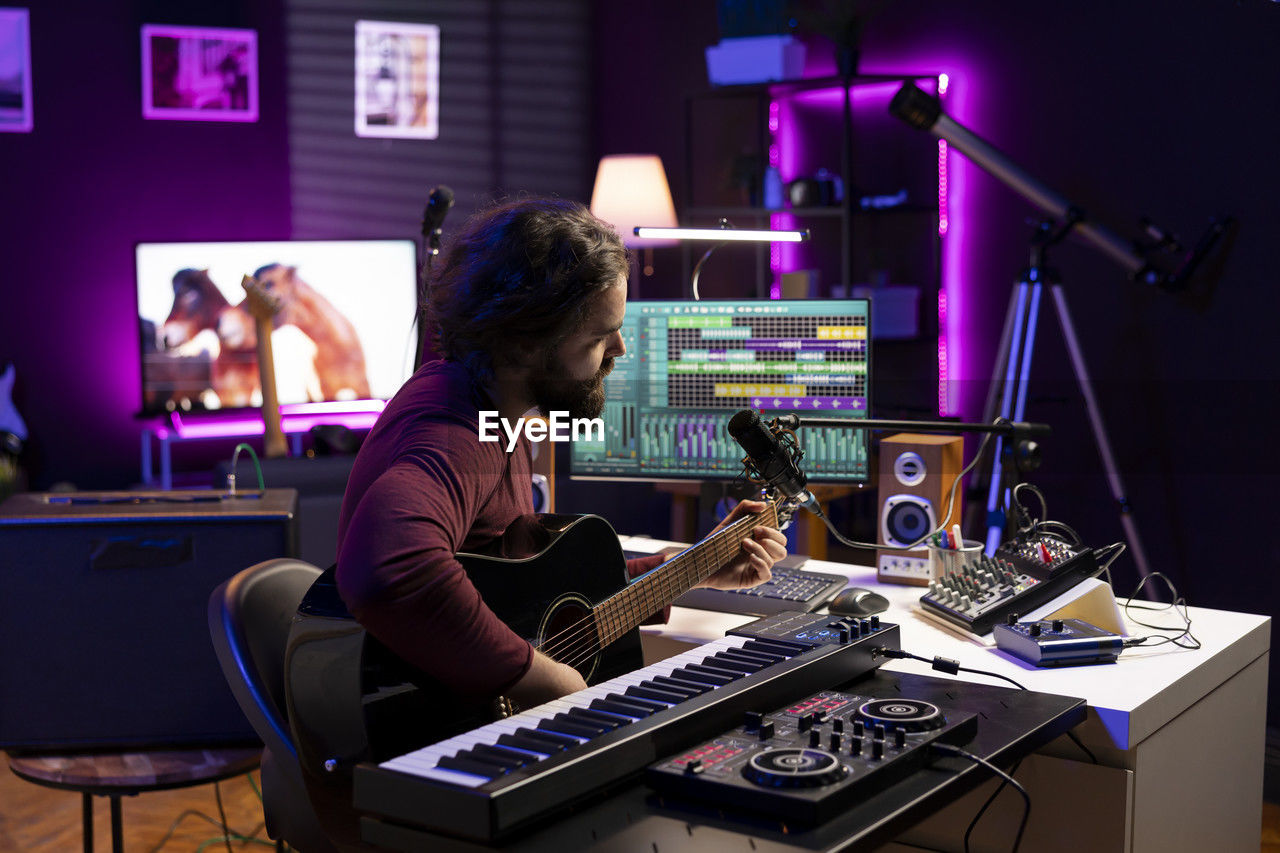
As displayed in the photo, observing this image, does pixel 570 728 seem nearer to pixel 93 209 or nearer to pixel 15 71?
pixel 93 209

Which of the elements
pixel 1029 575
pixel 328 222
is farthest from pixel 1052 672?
pixel 328 222

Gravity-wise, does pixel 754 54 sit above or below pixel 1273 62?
above

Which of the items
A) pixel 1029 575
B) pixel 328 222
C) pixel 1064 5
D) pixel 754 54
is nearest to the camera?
pixel 1029 575

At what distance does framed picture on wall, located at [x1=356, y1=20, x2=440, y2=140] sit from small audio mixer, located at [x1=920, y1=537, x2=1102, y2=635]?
12.6ft

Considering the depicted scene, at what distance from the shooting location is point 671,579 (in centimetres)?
181

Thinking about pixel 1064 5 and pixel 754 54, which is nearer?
pixel 1064 5

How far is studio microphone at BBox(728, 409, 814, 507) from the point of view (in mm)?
1843

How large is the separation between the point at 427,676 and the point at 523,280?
552 mm

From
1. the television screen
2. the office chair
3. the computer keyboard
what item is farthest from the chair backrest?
the television screen

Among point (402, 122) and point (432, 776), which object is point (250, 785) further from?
point (402, 122)

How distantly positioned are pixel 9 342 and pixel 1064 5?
4072mm

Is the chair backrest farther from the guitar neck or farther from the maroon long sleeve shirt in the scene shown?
the guitar neck

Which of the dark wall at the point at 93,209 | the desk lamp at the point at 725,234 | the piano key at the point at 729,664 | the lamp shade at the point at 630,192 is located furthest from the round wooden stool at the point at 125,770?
the lamp shade at the point at 630,192

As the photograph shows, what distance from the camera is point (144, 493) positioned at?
2406 mm
